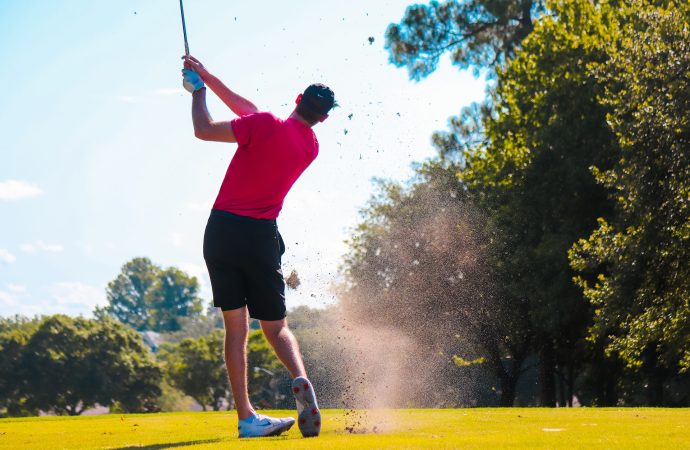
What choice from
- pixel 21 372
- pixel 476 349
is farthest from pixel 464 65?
pixel 21 372

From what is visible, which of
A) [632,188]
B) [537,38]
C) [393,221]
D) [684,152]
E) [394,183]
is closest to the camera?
[684,152]

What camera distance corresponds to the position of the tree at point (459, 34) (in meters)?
38.6

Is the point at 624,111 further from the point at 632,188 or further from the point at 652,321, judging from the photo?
the point at 652,321

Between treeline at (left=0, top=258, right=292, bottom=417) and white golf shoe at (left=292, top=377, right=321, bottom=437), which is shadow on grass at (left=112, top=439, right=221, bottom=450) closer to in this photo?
white golf shoe at (left=292, top=377, right=321, bottom=437)

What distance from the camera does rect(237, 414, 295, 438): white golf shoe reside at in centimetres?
662

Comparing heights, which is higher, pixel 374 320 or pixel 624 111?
pixel 624 111

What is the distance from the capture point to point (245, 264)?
6676mm

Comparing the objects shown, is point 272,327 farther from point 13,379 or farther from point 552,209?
point 13,379

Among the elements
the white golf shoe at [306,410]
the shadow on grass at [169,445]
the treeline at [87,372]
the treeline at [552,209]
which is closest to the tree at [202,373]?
the treeline at [87,372]

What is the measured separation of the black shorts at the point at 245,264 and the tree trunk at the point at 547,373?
30.3m

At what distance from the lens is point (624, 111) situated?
25281 mm

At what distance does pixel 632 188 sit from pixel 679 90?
9.11 feet

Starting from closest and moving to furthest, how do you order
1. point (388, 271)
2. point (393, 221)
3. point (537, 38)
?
point (537, 38) < point (388, 271) < point (393, 221)

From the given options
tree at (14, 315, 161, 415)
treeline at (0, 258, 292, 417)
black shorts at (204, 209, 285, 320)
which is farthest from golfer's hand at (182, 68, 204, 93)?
tree at (14, 315, 161, 415)
